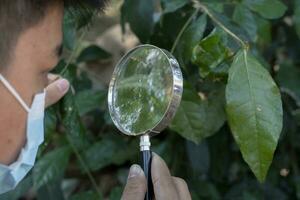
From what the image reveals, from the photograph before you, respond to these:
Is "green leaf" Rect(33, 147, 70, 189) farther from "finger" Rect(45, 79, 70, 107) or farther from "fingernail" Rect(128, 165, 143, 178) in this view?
"fingernail" Rect(128, 165, 143, 178)

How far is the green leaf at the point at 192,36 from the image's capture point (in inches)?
55.5

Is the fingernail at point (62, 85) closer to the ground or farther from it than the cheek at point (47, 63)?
closer to the ground

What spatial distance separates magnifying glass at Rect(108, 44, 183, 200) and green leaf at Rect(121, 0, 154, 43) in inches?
17.1

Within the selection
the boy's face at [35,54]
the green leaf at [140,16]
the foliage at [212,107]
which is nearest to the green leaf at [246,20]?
the foliage at [212,107]

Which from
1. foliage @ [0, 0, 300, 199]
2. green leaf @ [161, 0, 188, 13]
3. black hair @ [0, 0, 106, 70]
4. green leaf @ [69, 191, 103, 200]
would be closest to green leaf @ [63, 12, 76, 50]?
foliage @ [0, 0, 300, 199]

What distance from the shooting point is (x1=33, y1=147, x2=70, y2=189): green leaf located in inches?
63.9

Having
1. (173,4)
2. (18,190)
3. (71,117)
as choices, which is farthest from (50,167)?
(173,4)

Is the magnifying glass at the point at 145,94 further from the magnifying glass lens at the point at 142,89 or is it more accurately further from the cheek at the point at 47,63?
the cheek at the point at 47,63

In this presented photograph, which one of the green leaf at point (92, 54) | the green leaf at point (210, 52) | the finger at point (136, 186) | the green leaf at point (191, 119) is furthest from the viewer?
the green leaf at point (92, 54)

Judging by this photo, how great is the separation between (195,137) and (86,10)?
0.33 m

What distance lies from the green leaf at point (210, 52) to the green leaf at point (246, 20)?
18 cm

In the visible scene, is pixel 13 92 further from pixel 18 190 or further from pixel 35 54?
pixel 18 190

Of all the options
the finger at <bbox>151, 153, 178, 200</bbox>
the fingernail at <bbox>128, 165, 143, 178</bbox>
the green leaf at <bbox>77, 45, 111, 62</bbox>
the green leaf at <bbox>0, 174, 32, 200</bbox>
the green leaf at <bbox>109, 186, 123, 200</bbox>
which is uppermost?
the fingernail at <bbox>128, 165, 143, 178</bbox>

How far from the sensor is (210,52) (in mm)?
1319
